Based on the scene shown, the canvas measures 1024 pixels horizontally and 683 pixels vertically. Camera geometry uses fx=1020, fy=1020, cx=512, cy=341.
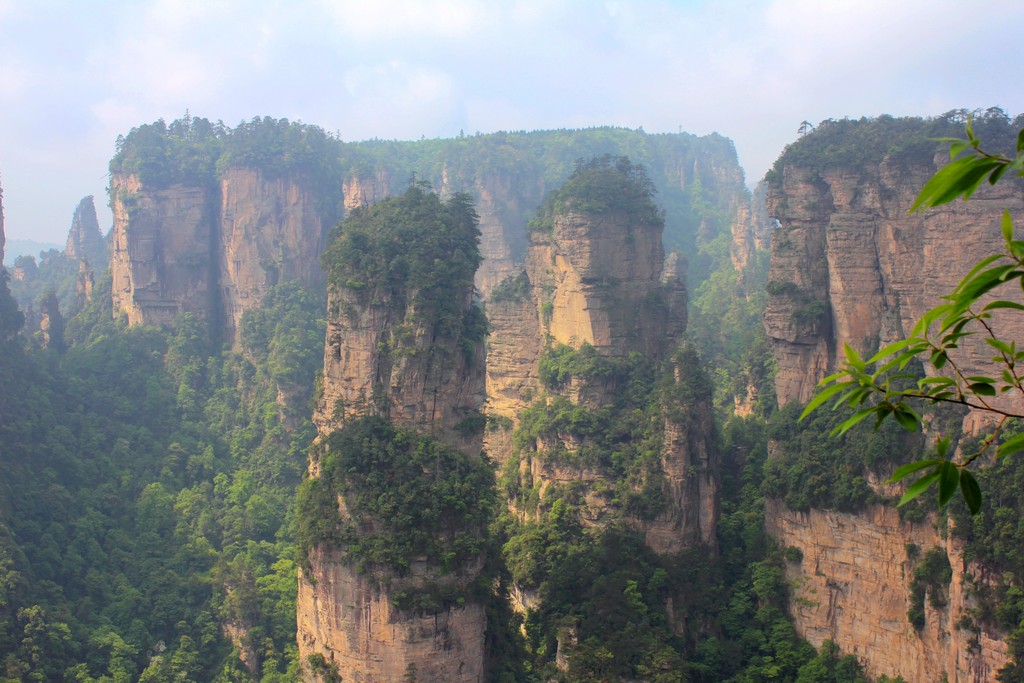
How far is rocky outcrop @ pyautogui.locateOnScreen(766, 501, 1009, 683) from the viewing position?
80.4 ft

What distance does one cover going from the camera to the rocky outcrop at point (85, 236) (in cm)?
7000

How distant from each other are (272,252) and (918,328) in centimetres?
Answer: 4704

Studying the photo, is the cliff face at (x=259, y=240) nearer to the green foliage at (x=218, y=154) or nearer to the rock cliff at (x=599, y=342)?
the green foliage at (x=218, y=154)

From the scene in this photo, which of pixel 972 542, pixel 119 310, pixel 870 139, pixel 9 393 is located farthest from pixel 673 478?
pixel 119 310

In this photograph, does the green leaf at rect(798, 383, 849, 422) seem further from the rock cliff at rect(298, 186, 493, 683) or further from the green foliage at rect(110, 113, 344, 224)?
the green foliage at rect(110, 113, 344, 224)

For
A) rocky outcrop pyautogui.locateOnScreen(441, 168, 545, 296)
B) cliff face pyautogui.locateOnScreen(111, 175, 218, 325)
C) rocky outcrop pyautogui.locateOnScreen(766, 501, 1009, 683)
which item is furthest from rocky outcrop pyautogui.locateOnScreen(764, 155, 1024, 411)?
rocky outcrop pyautogui.locateOnScreen(441, 168, 545, 296)

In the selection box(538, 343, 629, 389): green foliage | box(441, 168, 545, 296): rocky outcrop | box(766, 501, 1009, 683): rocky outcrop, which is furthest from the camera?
box(441, 168, 545, 296): rocky outcrop

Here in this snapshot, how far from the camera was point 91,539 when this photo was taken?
33.2 meters

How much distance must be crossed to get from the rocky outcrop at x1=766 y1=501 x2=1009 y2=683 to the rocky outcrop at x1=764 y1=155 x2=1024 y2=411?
4.94 m

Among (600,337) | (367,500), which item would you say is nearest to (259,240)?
(600,337)

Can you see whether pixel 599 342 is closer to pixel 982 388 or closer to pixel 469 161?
pixel 982 388

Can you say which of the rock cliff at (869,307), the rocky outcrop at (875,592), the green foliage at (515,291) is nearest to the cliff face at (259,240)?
the green foliage at (515,291)

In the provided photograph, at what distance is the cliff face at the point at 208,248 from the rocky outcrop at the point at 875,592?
2890 centimetres

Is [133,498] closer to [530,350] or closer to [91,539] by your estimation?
[91,539]
